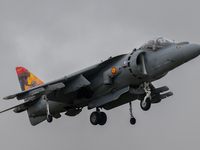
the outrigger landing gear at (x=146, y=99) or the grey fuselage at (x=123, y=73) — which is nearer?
the grey fuselage at (x=123, y=73)

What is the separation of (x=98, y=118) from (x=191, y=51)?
6.65m

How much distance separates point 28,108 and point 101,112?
4.72 m

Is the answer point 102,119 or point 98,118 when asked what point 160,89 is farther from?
point 98,118

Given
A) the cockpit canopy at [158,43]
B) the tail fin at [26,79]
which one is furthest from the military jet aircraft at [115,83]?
the tail fin at [26,79]

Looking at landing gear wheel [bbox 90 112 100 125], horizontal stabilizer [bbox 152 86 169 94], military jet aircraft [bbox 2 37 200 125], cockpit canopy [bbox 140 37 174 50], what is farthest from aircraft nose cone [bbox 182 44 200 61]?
landing gear wheel [bbox 90 112 100 125]

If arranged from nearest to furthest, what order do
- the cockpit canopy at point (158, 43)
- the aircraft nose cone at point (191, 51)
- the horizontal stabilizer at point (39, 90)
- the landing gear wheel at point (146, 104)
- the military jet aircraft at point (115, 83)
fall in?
the aircraft nose cone at point (191, 51) → the military jet aircraft at point (115, 83) → the cockpit canopy at point (158, 43) → the landing gear wheel at point (146, 104) → the horizontal stabilizer at point (39, 90)

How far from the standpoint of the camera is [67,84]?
2020 centimetres

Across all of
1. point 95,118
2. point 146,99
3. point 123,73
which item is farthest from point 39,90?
point 146,99

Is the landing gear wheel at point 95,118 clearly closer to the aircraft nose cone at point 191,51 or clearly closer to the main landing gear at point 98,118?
the main landing gear at point 98,118

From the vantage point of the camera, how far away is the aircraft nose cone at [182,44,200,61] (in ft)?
57.4

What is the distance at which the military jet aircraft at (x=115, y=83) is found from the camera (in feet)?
59.8

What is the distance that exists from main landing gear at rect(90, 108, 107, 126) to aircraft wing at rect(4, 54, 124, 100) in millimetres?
2231

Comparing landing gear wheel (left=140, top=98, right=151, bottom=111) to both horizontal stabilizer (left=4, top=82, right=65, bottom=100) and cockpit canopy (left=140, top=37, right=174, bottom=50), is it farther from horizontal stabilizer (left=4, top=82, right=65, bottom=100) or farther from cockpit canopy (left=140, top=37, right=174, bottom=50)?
horizontal stabilizer (left=4, top=82, right=65, bottom=100)

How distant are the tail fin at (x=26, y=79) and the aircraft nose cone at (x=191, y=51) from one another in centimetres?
1105
